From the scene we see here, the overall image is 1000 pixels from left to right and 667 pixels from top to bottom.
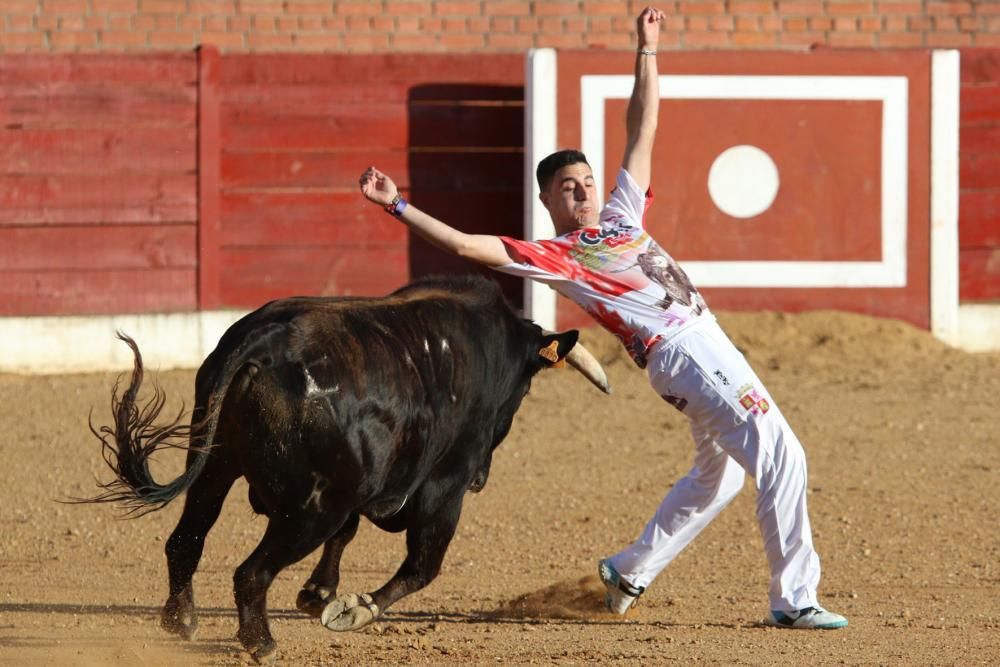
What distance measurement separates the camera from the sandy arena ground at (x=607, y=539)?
4.55 m

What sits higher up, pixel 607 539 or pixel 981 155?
pixel 981 155

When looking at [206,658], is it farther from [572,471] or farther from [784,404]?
[784,404]

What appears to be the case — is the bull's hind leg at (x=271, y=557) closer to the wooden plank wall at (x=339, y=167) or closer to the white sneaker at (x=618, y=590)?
the white sneaker at (x=618, y=590)

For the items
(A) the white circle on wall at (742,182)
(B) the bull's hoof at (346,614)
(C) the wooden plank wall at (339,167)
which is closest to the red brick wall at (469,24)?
(C) the wooden plank wall at (339,167)

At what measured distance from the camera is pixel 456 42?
10.3 metres

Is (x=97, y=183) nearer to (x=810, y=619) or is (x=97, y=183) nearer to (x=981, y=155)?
(x=981, y=155)

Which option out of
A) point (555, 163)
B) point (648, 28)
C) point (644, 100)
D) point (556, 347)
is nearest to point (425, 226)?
point (555, 163)

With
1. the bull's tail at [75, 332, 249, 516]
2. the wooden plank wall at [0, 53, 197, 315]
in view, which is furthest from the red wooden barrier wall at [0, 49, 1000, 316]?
the bull's tail at [75, 332, 249, 516]

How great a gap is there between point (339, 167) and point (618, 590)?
17.7ft

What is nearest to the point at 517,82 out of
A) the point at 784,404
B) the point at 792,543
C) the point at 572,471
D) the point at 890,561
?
the point at 784,404

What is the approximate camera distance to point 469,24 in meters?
10.2

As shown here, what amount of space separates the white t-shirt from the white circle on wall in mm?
5176

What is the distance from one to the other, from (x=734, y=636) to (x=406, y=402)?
1183 mm

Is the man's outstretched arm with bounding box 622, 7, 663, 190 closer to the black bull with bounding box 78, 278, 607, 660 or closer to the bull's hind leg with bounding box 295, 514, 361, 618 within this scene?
the black bull with bounding box 78, 278, 607, 660
